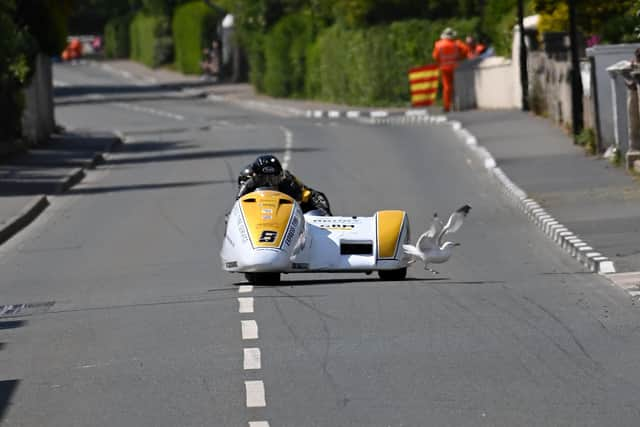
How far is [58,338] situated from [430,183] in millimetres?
16833

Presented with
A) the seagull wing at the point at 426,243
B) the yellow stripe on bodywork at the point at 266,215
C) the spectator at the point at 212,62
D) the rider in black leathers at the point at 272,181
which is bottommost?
the seagull wing at the point at 426,243

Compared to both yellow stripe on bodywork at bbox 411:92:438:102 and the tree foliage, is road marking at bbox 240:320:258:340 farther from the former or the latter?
yellow stripe on bodywork at bbox 411:92:438:102

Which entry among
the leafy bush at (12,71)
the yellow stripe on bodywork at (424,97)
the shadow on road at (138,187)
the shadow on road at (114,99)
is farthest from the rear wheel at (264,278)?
the shadow on road at (114,99)

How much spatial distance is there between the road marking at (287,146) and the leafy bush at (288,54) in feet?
49.1

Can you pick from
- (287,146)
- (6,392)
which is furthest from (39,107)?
(6,392)

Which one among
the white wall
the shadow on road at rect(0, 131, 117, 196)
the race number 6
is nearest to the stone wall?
the shadow on road at rect(0, 131, 117, 196)

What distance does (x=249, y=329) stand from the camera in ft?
43.5

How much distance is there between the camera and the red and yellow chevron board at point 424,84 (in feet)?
167

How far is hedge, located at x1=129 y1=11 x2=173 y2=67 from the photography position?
9269 centimetres

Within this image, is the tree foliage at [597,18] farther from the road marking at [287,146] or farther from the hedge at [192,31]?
the hedge at [192,31]

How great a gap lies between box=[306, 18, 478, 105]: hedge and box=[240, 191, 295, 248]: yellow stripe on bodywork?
37.2m

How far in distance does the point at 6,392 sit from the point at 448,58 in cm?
3763

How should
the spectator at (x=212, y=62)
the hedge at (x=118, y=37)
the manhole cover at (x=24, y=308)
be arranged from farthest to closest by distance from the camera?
the hedge at (x=118, y=37), the spectator at (x=212, y=62), the manhole cover at (x=24, y=308)

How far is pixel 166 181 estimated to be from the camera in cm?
3356
